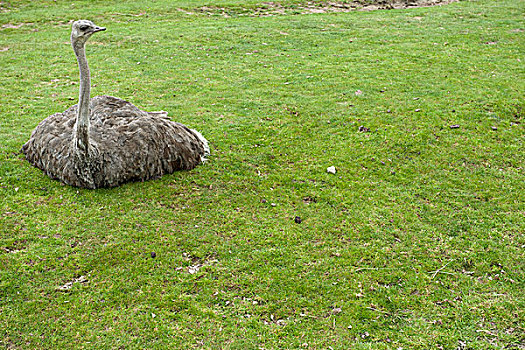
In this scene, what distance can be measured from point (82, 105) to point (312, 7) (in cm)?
1593

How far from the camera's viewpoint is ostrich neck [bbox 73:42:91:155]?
18.6 feet

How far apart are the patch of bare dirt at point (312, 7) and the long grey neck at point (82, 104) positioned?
13.3m

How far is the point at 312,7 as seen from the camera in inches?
762

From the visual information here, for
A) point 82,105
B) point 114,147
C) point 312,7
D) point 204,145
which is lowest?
point 204,145

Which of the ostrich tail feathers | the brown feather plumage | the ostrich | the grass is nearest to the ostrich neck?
the ostrich

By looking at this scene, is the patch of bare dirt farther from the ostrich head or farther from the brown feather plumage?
the ostrich head

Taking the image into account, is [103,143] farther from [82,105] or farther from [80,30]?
[80,30]

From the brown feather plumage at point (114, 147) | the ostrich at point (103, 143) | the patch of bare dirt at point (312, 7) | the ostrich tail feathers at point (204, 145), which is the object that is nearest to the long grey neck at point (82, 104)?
the ostrich at point (103, 143)

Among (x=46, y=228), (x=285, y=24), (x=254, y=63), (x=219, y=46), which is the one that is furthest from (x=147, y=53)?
(x=46, y=228)

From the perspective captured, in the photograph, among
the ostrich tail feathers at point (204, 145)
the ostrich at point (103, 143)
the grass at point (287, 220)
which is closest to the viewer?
the grass at point (287, 220)

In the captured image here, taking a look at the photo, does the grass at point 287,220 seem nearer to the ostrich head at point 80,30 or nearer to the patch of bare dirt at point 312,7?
the ostrich head at point 80,30

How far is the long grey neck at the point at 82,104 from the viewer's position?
223 inches

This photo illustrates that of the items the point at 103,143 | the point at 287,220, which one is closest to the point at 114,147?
the point at 103,143

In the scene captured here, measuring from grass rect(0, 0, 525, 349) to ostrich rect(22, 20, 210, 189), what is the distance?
0.23 metres
